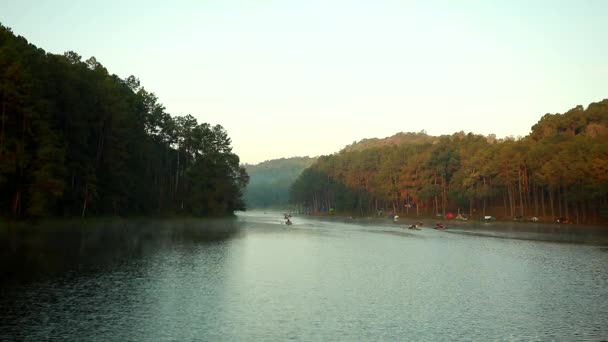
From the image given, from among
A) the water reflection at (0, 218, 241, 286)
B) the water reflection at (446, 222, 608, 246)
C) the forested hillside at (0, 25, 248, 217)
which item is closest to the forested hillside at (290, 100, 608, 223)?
the water reflection at (446, 222, 608, 246)

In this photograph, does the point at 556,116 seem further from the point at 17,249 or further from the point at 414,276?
the point at 17,249

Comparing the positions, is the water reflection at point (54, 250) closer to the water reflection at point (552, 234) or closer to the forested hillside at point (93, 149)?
the forested hillside at point (93, 149)

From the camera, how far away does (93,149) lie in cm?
9019

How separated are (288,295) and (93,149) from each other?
7319 centimetres

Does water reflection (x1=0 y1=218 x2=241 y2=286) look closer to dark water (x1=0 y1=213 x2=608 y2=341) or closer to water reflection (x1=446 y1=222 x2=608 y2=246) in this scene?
dark water (x1=0 y1=213 x2=608 y2=341)

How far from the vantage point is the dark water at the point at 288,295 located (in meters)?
19.9

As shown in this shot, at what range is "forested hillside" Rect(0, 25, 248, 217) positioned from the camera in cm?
6069

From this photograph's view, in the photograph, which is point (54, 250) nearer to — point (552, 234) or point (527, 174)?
point (552, 234)

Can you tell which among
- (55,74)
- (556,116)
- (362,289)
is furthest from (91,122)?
(556,116)

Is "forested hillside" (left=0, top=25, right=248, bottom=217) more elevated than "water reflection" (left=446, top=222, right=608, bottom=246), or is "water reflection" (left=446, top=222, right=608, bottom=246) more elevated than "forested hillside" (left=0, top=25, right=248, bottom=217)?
"forested hillside" (left=0, top=25, right=248, bottom=217)

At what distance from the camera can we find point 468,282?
110 feet

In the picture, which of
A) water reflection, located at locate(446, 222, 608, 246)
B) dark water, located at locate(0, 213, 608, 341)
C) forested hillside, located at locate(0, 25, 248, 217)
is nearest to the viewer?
dark water, located at locate(0, 213, 608, 341)

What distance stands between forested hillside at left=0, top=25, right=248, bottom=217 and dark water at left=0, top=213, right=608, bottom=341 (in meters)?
15.6

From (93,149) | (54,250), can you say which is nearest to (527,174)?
(93,149)
